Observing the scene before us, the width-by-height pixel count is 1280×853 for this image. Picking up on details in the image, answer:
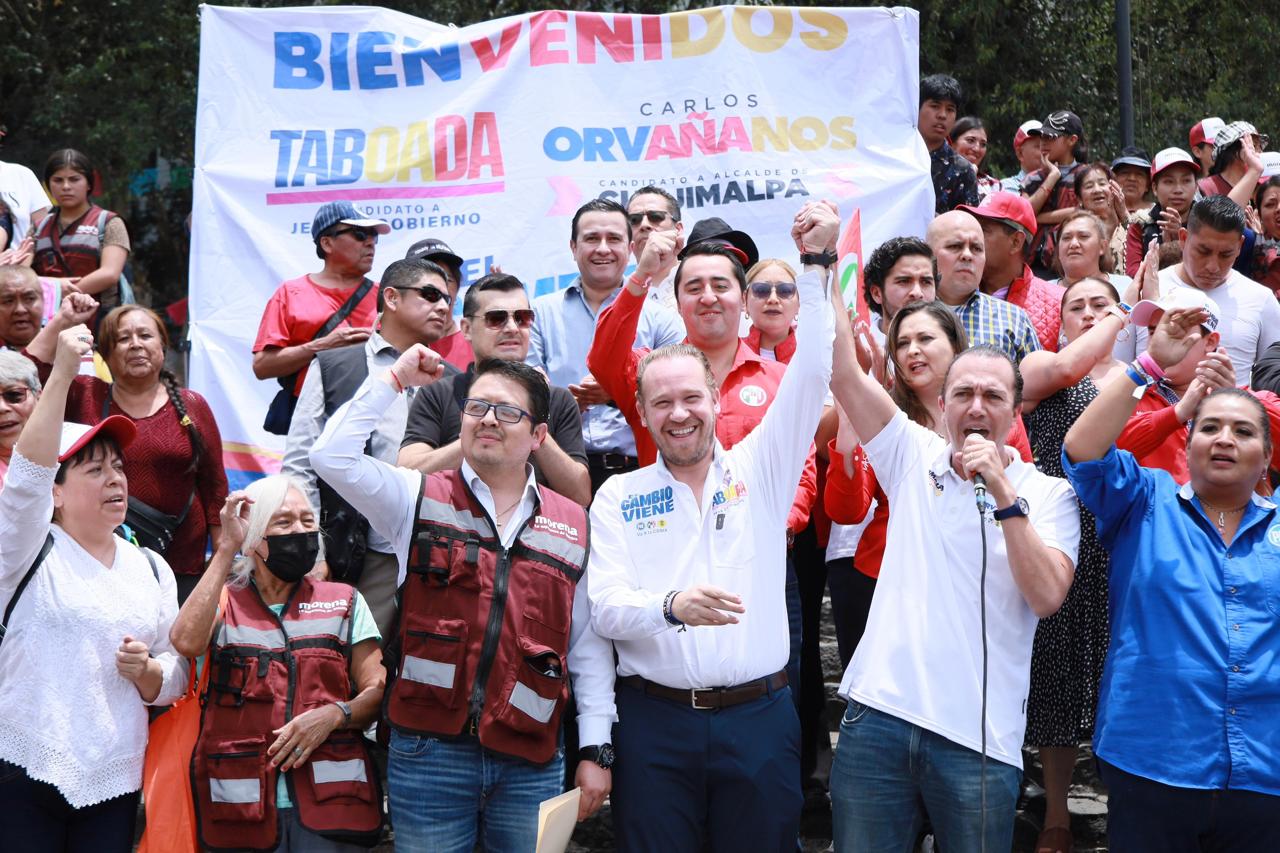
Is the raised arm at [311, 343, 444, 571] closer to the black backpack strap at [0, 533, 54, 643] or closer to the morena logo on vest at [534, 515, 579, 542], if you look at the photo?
the morena logo on vest at [534, 515, 579, 542]

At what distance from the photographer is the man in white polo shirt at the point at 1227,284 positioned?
609 centimetres

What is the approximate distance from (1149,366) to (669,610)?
1515mm

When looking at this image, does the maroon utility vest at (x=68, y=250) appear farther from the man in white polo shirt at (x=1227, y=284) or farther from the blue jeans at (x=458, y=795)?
the man in white polo shirt at (x=1227, y=284)

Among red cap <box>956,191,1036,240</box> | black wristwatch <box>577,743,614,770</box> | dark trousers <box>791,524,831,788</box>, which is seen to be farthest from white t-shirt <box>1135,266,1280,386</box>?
black wristwatch <box>577,743,614,770</box>

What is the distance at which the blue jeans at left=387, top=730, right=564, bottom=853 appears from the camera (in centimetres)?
424

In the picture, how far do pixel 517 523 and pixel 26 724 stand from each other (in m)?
1.62

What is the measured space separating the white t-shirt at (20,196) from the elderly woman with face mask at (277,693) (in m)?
3.97

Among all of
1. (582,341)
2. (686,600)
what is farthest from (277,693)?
(582,341)

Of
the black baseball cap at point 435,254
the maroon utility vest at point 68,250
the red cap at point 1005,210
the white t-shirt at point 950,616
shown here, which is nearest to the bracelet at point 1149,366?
the white t-shirt at point 950,616

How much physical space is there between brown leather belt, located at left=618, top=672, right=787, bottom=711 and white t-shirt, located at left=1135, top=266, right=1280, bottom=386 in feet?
9.92

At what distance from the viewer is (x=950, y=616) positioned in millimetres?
4078

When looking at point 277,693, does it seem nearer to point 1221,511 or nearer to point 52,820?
point 52,820

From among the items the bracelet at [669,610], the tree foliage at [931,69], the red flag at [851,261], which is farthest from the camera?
the tree foliage at [931,69]

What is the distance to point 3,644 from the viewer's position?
449 cm
